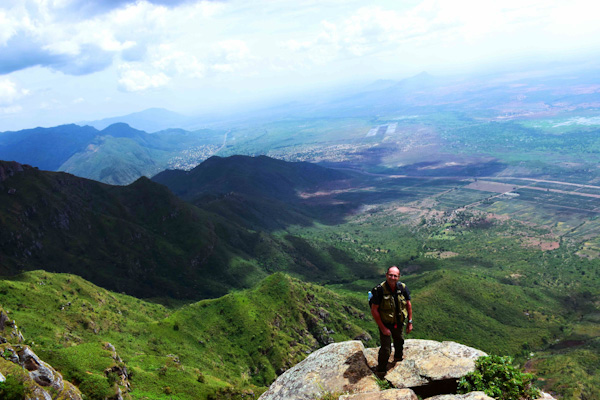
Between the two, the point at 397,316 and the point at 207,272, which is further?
the point at 207,272

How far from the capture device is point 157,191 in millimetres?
171875

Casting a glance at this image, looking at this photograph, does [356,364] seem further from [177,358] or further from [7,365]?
[177,358]

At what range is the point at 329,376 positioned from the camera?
60.5 feet

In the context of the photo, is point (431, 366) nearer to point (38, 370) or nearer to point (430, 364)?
point (430, 364)

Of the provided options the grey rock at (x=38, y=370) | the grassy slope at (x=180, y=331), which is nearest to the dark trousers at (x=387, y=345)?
the grey rock at (x=38, y=370)

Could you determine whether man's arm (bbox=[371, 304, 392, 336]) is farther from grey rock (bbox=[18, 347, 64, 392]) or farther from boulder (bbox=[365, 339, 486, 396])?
grey rock (bbox=[18, 347, 64, 392])

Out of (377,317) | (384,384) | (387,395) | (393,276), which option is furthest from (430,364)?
(393,276)

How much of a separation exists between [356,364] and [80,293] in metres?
86.6

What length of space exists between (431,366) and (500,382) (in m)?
3.42

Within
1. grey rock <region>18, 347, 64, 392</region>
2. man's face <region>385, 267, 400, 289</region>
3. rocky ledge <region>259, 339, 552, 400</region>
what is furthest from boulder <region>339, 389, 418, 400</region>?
grey rock <region>18, 347, 64, 392</region>

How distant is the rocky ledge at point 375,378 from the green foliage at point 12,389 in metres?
16.7

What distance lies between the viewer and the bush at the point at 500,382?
14.4 metres

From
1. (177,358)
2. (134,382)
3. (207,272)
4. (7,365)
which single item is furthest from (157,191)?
(7,365)

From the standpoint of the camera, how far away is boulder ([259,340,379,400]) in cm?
1738
